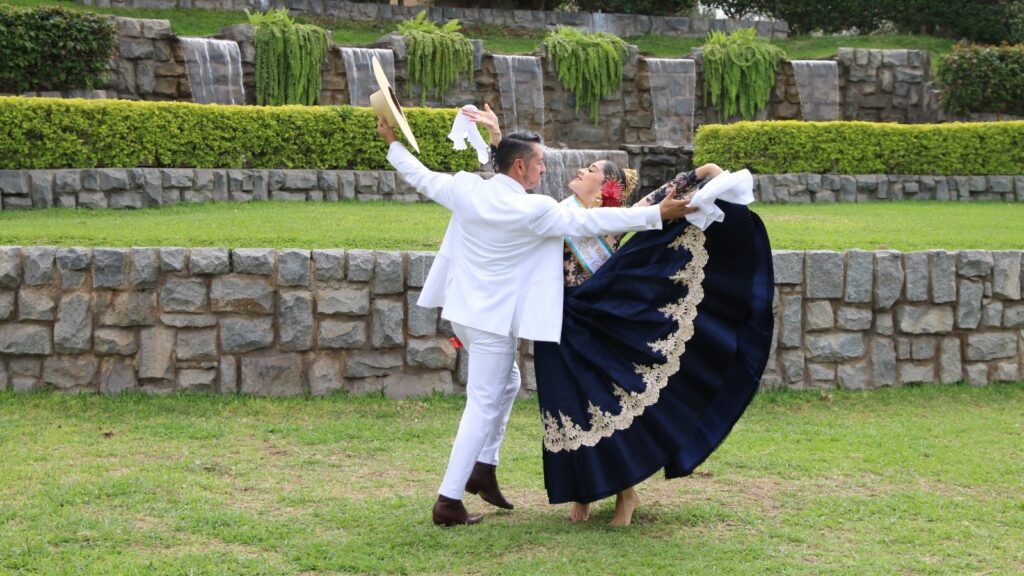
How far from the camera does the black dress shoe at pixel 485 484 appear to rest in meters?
5.42

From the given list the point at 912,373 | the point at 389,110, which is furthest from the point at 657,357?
the point at 912,373

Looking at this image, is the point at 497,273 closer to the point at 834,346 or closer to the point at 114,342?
the point at 114,342

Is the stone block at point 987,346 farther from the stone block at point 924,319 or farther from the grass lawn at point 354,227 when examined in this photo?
the grass lawn at point 354,227

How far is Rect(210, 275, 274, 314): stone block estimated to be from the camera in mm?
7426

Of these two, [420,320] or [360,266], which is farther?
[420,320]

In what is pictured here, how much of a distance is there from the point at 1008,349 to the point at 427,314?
4.37 m

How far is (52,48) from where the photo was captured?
13664 mm

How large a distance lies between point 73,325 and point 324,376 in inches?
64.7

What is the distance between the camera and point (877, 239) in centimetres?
941

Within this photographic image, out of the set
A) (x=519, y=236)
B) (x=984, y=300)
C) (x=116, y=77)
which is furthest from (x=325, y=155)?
(x=519, y=236)

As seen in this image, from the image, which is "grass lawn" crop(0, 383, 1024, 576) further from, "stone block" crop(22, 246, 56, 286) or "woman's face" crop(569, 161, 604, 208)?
"woman's face" crop(569, 161, 604, 208)

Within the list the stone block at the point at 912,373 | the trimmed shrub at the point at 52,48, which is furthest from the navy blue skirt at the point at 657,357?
the trimmed shrub at the point at 52,48

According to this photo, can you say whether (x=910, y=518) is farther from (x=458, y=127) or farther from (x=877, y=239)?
(x=877, y=239)

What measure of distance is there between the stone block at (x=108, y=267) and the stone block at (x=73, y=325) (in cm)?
15
